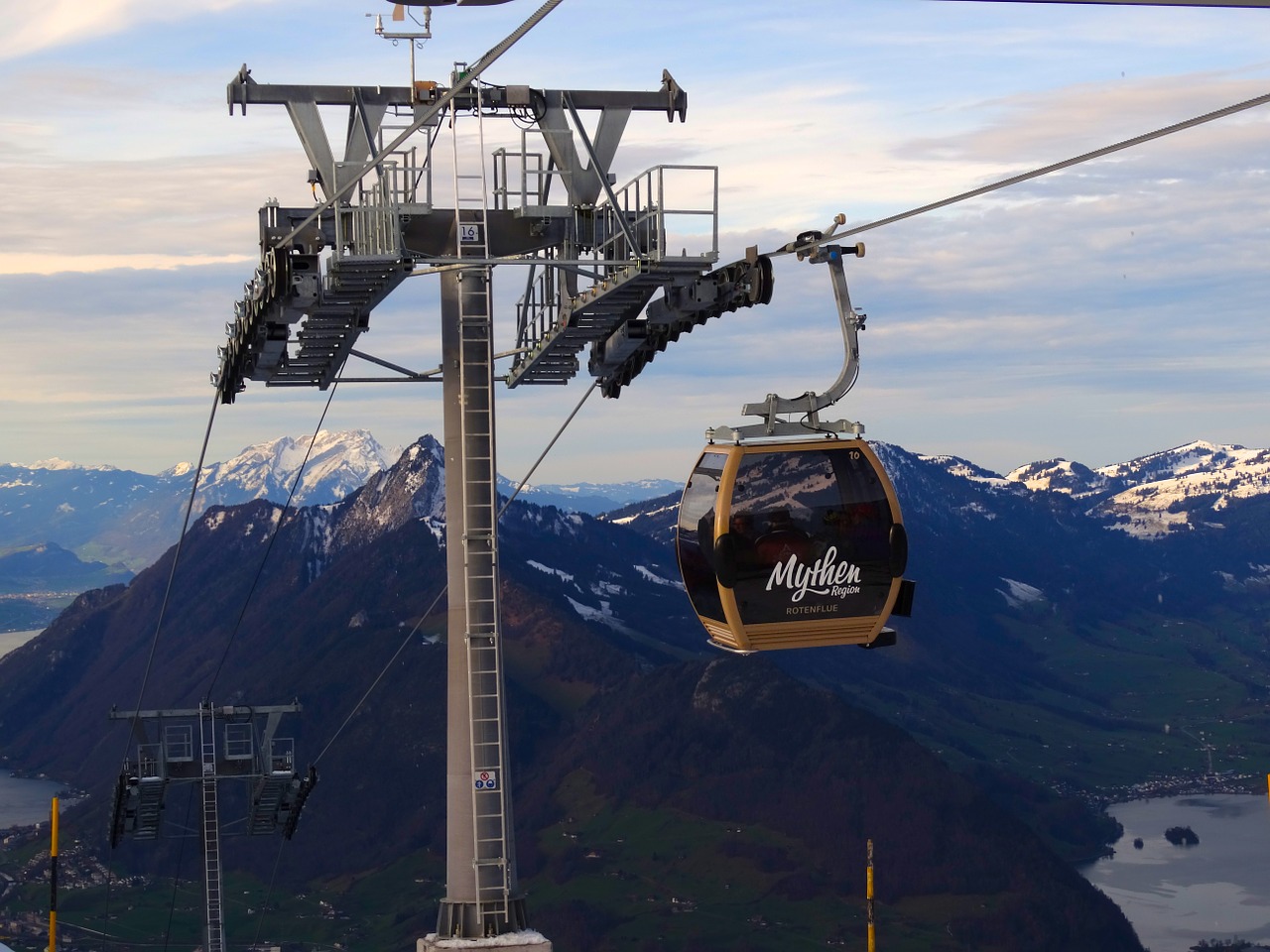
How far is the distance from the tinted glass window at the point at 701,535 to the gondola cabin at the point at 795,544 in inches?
1.0

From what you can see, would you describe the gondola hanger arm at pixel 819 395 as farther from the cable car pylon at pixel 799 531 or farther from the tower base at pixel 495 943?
the tower base at pixel 495 943

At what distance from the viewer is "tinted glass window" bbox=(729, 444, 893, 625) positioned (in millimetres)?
26703

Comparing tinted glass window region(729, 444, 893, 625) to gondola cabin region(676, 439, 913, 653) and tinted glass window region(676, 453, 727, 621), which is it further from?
tinted glass window region(676, 453, 727, 621)

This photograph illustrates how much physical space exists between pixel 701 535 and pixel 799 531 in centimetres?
143

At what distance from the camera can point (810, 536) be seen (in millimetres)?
27109

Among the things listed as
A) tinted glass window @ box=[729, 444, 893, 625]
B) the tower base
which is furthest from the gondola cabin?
the tower base

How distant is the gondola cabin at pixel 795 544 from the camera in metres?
26.7

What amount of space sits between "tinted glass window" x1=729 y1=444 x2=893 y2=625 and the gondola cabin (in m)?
0.01

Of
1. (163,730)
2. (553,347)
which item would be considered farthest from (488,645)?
(163,730)

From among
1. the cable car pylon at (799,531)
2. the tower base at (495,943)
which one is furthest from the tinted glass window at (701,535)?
the tower base at (495,943)

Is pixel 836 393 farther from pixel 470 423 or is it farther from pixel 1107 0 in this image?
pixel 1107 0

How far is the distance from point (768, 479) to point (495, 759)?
12953mm

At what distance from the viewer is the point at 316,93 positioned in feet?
125

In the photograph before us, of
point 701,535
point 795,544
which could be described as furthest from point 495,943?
point 795,544
